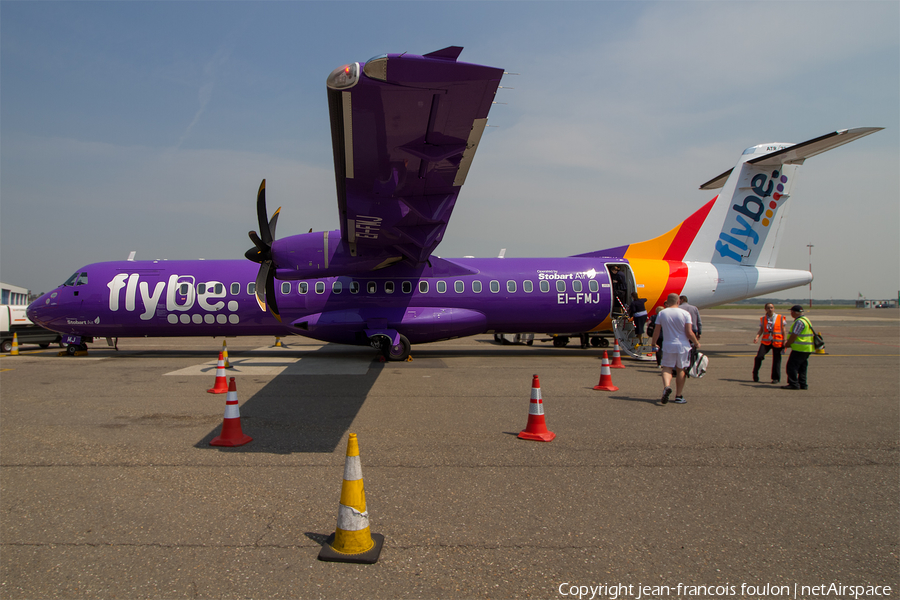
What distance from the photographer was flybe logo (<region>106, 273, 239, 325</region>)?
1463 cm

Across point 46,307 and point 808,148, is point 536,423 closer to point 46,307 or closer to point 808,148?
point 808,148

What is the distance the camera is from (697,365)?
27.7 ft

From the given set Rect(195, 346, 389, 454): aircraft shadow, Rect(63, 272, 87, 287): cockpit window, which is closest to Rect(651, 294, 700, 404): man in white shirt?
Rect(195, 346, 389, 454): aircraft shadow

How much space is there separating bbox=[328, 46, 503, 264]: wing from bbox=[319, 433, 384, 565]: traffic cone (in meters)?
3.51

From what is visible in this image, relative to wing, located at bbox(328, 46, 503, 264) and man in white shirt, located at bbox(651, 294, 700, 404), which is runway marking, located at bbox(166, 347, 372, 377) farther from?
man in white shirt, located at bbox(651, 294, 700, 404)

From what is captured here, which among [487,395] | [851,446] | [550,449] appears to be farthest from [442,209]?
[851,446]

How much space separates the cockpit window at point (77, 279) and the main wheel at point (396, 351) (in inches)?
384

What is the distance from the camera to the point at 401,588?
2988mm

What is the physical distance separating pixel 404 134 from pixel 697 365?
20.8ft

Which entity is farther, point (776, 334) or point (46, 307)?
point (46, 307)

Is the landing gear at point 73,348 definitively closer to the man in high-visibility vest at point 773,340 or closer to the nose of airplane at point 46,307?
the nose of airplane at point 46,307

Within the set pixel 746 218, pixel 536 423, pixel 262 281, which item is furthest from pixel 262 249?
pixel 746 218

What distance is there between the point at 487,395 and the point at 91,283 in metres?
13.4

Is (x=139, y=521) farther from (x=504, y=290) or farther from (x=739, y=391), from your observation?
(x=504, y=290)
